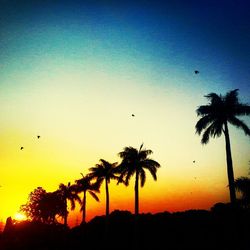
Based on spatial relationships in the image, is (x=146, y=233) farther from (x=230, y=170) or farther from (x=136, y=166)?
(x=230, y=170)

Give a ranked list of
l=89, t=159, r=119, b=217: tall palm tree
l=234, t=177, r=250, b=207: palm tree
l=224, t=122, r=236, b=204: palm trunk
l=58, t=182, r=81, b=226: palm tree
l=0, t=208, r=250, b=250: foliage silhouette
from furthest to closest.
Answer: l=58, t=182, r=81, b=226: palm tree → l=89, t=159, r=119, b=217: tall palm tree → l=0, t=208, r=250, b=250: foliage silhouette → l=224, t=122, r=236, b=204: palm trunk → l=234, t=177, r=250, b=207: palm tree

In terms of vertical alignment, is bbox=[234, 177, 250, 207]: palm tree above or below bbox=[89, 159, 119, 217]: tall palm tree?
below

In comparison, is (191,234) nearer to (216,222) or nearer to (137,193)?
(216,222)

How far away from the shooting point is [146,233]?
150 feet

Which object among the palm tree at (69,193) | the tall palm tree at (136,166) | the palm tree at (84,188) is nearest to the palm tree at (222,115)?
the tall palm tree at (136,166)

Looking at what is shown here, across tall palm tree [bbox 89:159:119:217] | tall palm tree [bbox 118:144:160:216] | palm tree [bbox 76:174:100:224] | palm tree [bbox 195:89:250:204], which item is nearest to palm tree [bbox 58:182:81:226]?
palm tree [bbox 76:174:100:224]

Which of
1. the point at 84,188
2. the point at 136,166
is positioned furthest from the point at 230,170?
the point at 84,188

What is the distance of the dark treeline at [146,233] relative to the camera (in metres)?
35.3

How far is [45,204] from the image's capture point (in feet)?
279

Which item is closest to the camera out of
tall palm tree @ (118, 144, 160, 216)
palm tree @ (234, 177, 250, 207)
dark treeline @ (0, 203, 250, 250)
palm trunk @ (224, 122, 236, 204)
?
palm tree @ (234, 177, 250, 207)

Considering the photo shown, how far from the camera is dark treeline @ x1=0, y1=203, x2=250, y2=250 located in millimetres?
35312

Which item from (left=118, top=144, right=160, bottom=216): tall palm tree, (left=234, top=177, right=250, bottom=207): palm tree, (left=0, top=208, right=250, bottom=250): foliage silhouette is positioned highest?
(left=118, top=144, right=160, bottom=216): tall palm tree

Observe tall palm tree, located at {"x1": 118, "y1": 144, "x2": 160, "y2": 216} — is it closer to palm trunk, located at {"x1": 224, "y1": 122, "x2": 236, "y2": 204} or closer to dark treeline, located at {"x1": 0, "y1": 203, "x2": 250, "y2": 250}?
dark treeline, located at {"x1": 0, "y1": 203, "x2": 250, "y2": 250}

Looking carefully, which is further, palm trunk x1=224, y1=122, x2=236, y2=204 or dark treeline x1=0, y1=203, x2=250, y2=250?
dark treeline x1=0, y1=203, x2=250, y2=250
